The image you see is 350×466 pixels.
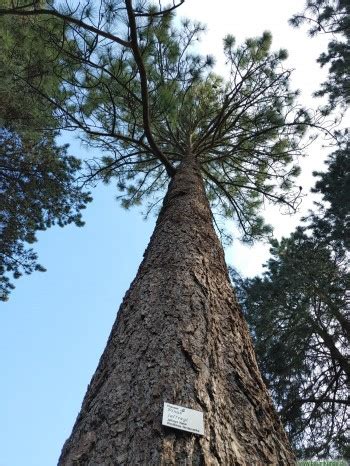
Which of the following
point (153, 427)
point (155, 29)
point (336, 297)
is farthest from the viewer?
point (336, 297)

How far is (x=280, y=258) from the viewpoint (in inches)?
301

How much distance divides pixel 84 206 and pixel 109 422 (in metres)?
6.29

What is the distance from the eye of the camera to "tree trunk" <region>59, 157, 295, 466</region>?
1.28 meters

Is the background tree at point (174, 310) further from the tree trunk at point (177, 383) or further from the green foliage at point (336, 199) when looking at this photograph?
the green foliage at point (336, 199)

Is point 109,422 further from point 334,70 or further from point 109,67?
point 334,70

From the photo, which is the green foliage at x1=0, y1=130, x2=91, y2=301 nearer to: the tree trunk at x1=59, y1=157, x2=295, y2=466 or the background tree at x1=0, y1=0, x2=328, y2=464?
the background tree at x1=0, y1=0, x2=328, y2=464

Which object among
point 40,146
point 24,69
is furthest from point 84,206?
point 24,69

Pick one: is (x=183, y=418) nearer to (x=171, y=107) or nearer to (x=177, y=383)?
(x=177, y=383)

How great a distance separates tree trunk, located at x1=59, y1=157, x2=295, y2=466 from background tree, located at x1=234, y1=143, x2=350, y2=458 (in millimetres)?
4694

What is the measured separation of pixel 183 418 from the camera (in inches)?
52.6

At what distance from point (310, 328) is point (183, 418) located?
19.9 feet

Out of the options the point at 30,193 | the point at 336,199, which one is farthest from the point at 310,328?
the point at 30,193

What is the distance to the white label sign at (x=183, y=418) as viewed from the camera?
131cm

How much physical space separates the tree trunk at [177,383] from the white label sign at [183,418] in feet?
0.07
